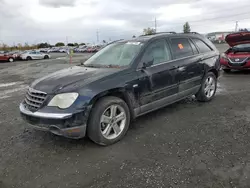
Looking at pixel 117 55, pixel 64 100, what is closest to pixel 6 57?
pixel 117 55

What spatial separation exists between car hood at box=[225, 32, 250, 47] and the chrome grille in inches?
396

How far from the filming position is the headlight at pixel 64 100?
322cm

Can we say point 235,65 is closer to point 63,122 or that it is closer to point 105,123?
point 105,123

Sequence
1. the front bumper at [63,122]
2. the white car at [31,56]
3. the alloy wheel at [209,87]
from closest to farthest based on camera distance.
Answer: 1. the front bumper at [63,122]
2. the alloy wheel at [209,87]
3. the white car at [31,56]

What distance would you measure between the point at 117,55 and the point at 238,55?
7.52 m

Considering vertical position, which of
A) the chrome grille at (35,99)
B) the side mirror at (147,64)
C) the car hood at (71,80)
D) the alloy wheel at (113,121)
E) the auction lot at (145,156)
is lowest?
the auction lot at (145,156)

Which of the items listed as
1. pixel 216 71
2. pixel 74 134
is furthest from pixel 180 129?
pixel 216 71

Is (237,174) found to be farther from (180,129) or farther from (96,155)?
(96,155)

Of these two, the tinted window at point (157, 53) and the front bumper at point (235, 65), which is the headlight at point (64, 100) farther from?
the front bumper at point (235, 65)

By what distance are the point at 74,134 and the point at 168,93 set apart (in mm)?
2084

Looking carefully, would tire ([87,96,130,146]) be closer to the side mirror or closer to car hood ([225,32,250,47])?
the side mirror

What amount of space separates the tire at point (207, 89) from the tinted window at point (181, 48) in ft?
2.80

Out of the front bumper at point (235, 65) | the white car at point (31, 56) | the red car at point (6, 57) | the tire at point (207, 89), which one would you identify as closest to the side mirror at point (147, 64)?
the tire at point (207, 89)

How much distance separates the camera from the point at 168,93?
4461mm
